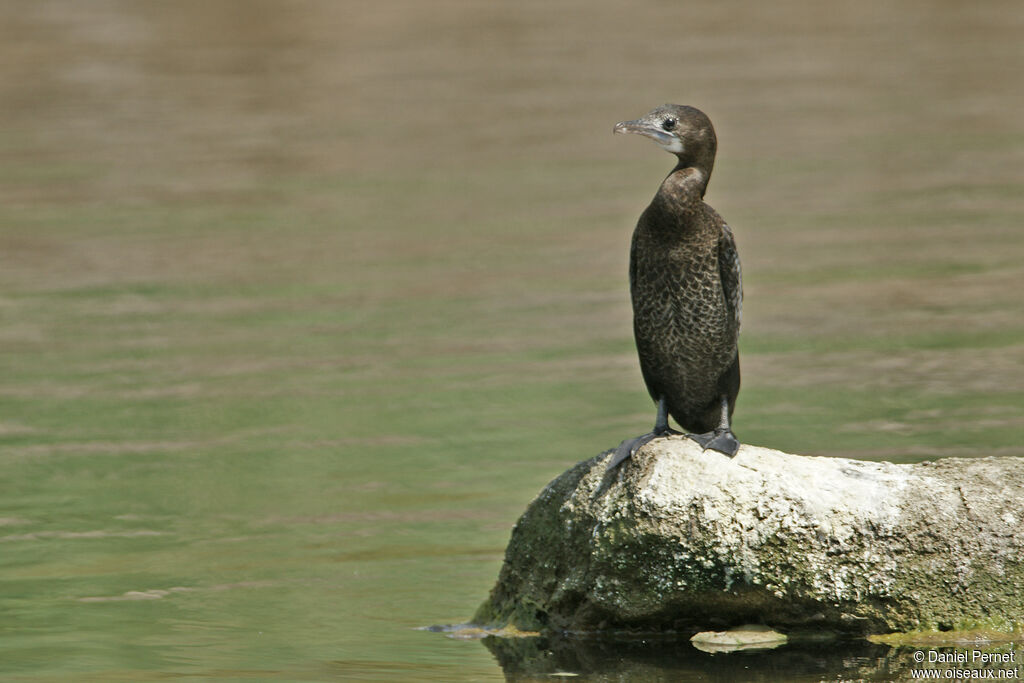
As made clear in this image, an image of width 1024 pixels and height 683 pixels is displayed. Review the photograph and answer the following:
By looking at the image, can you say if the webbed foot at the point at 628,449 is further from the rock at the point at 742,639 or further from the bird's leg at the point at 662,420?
the rock at the point at 742,639

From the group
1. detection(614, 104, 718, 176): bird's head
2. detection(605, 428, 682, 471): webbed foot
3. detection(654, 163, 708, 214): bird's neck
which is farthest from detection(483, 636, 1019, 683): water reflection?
detection(614, 104, 718, 176): bird's head

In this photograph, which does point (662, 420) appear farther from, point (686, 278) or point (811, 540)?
point (811, 540)

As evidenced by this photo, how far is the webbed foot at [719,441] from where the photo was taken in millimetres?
6781

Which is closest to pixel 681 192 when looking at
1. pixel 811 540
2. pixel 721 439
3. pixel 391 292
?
pixel 721 439

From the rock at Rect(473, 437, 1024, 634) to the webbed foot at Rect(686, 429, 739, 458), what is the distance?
3 cm

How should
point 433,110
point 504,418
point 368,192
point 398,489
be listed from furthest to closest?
point 433,110 → point 368,192 → point 504,418 → point 398,489

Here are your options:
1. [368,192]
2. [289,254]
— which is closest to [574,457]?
[289,254]

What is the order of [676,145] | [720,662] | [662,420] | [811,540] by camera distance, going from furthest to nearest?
1. [662,420]
2. [676,145]
3. [720,662]
4. [811,540]

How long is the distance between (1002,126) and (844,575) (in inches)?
610

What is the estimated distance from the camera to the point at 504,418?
36.0 ft

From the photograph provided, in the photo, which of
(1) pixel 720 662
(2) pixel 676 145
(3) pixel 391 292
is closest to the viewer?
(1) pixel 720 662

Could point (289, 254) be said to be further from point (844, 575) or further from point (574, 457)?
point (844, 575)

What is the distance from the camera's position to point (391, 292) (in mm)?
14656

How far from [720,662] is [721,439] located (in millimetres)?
897
